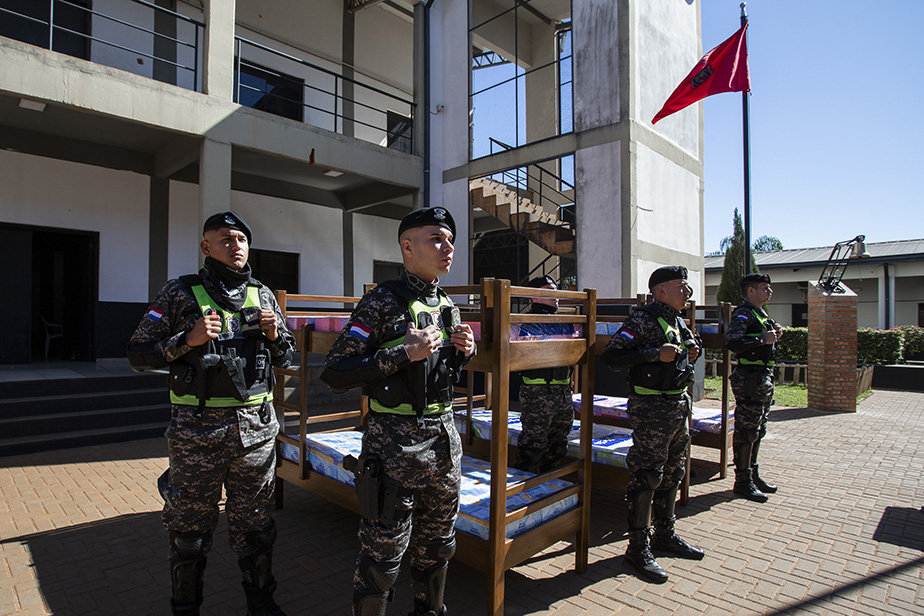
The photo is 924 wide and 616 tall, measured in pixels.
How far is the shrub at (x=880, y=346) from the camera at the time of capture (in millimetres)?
13891

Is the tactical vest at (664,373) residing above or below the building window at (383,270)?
below

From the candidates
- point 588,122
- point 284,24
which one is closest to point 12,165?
point 284,24

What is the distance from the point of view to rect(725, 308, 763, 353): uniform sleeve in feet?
16.3

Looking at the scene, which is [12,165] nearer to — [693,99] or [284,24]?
[284,24]

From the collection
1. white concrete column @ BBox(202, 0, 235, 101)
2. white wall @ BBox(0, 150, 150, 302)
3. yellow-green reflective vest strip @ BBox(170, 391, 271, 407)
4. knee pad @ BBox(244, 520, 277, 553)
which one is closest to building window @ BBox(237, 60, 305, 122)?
white concrete column @ BBox(202, 0, 235, 101)

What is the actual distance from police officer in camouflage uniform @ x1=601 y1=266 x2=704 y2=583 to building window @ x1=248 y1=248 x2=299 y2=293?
9.81 metres

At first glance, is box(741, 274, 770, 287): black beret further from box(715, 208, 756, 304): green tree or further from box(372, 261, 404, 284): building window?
box(715, 208, 756, 304): green tree

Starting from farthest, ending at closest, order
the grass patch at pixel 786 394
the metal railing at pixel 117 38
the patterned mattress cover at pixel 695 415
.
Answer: the grass patch at pixel 786 394
the metal railing at pixel 117 38
the patterned mattress cover at pixel 695 415

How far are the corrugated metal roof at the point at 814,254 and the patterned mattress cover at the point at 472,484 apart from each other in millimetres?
27669

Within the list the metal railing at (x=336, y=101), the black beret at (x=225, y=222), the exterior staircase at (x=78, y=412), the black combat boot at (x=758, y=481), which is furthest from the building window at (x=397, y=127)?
the black beret at (x=225, y=222)

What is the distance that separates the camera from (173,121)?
808 cm

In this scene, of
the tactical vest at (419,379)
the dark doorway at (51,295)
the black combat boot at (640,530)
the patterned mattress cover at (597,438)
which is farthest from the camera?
the dark doorway at (51,295)

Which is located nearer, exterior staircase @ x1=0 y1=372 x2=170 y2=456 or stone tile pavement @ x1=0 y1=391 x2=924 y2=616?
stone tile pavement @ x1=0 y1=391 x2=924 y2=616

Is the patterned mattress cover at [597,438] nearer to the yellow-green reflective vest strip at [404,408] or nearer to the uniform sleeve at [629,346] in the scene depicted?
the uniform sleeve at [629,346]
